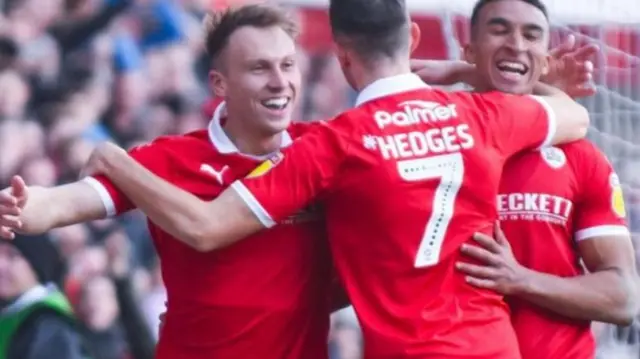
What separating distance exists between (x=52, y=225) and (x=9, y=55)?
1853 millimetres

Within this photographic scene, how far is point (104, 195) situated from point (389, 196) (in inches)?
30.1

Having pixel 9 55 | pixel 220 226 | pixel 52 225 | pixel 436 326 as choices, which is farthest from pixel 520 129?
pixel 9 55

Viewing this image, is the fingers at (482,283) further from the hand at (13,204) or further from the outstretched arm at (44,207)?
the hand at (13,204)

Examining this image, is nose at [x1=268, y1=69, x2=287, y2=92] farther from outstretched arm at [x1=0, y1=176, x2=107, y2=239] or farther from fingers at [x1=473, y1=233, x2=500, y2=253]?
fingers at [x1=473, y1=233, x2=500, y2=253]

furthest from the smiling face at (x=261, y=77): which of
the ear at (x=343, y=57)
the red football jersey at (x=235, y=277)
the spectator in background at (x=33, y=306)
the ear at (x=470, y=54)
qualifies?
the spectator in background at (x=33, y=306)

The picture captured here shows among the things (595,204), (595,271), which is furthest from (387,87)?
(595,271)

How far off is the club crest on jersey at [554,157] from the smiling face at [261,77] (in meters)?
0.73

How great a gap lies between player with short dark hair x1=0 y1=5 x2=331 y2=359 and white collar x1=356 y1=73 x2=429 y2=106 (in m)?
0.32

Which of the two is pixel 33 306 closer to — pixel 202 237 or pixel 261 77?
pixel 261 77

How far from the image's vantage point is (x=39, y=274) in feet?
17.5

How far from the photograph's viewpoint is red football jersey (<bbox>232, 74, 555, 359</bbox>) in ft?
11.5

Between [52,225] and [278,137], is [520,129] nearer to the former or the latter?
[278,137]

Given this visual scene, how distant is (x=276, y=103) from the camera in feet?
12.6

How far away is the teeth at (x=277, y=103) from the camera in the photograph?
3830 mm
